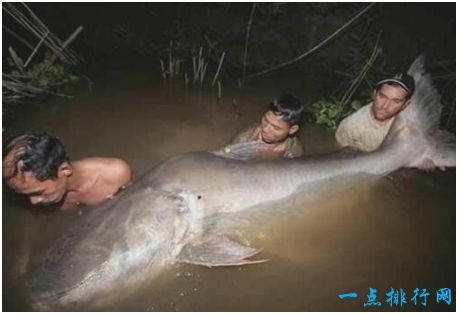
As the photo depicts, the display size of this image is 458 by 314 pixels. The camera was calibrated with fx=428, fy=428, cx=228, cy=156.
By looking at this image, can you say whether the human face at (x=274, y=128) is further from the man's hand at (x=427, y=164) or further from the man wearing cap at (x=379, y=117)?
the man's hand at (x=427, y=164)

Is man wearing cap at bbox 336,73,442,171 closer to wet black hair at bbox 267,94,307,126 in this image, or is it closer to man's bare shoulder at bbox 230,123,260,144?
wet black hair at bbox 267,94,307,126

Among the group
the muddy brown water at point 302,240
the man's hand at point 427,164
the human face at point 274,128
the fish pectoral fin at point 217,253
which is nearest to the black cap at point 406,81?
the man's hand at point 427,164

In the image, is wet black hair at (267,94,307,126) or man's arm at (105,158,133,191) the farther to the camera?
wet black hair at (267,94,307,126)

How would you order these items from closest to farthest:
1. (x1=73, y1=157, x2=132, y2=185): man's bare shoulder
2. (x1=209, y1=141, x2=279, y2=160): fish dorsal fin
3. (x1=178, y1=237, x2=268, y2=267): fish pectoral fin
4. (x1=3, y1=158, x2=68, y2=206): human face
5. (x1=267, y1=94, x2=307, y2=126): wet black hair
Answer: (x1=3, y1=158, x2=68, y2=206): human face → (x1=178, y1=237, x2=268, y2=267): fish pectoral fin → (x1=73, y1=157, x2=132, y2=185): man's bare shoulder → (x1=209, y1=141, x2=279, y2=160): fish dorsal fin → (x1=267, y1=94, x2=307, y2=126): wet black hair

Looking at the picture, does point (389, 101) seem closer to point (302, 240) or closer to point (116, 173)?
point (302, 240)

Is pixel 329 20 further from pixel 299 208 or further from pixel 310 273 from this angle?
pixel 310 273

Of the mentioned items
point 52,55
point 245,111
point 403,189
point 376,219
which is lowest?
point 376,219

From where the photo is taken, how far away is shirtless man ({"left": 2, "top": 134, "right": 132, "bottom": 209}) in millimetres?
2910

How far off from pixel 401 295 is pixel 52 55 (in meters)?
5.14

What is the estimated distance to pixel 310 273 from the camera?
3385 millimetres

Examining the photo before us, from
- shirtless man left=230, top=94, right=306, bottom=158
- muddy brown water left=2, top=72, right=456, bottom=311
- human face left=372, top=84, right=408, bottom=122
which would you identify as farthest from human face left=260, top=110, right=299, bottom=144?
human face left=372, top=84, right=408, bottom=122

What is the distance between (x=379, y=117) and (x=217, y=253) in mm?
2318

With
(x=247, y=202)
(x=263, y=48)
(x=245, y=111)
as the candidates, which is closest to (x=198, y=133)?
(x=245, y=111)

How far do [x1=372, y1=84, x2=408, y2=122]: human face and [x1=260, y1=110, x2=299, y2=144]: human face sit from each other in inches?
36.0
